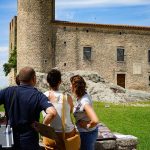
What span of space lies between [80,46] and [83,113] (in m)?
37.2

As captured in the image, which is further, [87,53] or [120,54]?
[120,54]

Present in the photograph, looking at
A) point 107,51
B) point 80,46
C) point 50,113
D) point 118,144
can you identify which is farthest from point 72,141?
point 107,51

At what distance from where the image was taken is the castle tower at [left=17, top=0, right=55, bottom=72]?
41781mm

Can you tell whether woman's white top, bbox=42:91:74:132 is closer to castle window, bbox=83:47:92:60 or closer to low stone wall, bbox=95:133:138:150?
low stone wall, bbox=95:133:138:150

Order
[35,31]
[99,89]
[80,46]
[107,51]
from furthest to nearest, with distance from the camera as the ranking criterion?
[107,51] → [80,46] → [35,31] → [99,89]

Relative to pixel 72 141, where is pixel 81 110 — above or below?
above

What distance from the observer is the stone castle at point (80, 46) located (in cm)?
4191

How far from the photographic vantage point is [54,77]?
6.81 metres

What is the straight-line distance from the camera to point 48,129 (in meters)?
6.04

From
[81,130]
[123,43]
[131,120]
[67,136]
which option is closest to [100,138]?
[81,130]

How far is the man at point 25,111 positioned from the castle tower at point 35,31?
3569 cm

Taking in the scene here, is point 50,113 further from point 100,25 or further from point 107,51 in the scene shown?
point 107,51

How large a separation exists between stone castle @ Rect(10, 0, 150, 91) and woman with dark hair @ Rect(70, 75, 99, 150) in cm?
3478

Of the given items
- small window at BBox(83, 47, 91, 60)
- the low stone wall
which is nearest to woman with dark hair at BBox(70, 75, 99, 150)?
the low stone wall
